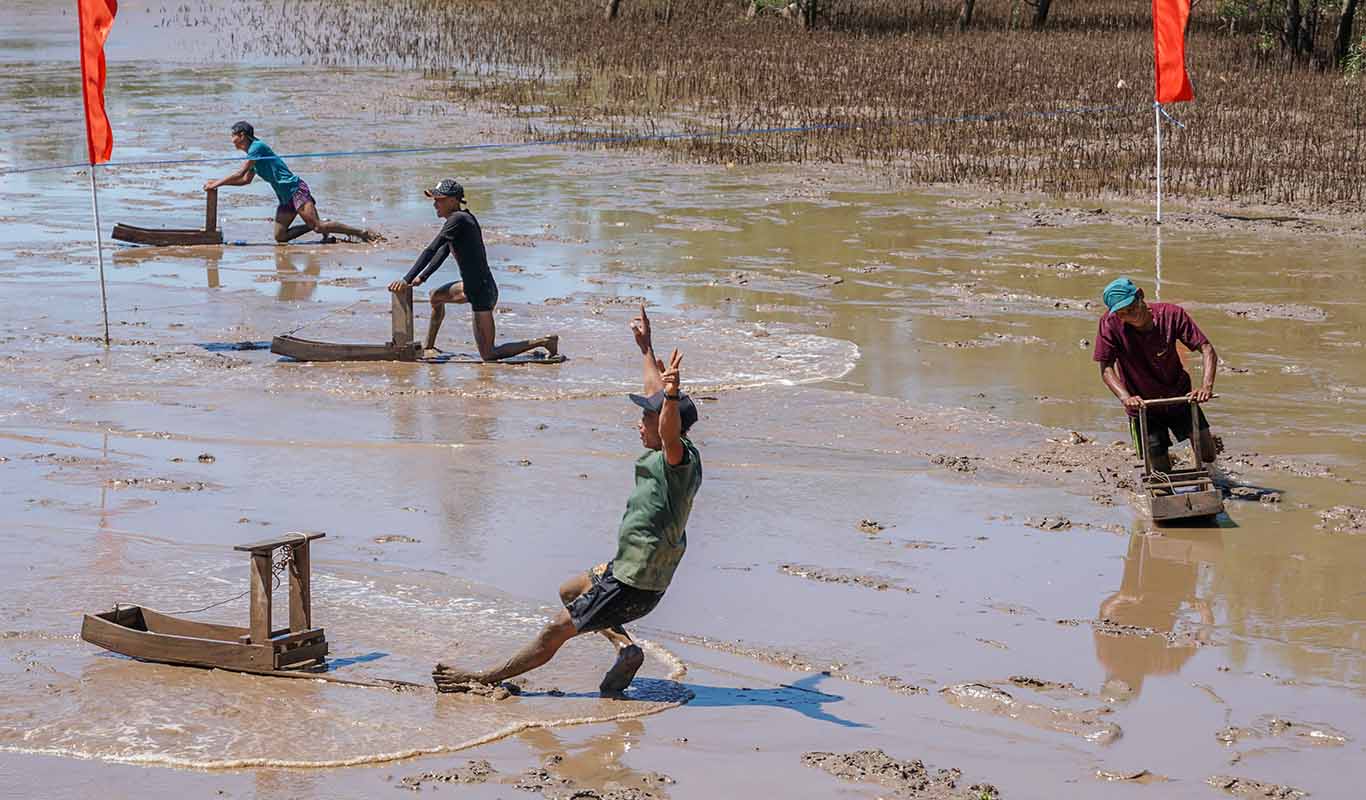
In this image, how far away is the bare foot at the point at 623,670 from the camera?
695 cm

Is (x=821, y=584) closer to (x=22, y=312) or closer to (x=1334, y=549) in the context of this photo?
(x=1334, y=549)

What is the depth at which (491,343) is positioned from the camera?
43.9 feet

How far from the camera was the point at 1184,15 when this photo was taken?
655 inches

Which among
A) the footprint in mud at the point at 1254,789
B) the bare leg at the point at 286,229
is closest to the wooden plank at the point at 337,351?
the bare leg at the point at 286,229

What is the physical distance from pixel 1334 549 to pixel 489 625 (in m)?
4.36

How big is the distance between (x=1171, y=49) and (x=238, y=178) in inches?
370

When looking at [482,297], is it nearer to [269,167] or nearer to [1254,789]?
[269,167]

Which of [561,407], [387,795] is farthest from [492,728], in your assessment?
[561,407]

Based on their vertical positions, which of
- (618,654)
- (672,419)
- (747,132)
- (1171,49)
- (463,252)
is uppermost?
(1171,49)

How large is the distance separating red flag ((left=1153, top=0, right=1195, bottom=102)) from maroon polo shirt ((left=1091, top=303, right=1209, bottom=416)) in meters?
7.62

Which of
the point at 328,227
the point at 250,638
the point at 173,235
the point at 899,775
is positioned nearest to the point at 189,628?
the point at 250,638

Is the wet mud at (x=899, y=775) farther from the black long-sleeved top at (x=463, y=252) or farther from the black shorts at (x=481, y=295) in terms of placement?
the black shorts at (x=481, y=295)

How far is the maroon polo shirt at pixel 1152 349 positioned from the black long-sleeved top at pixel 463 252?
4947 millimetres

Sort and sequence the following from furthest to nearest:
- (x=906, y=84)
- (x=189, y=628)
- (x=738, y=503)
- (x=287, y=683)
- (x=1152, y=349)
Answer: (x=906, y=84), (x=738, y=503), (x=1152, y=349), (x=189, y=628), (x=287, y=683)
